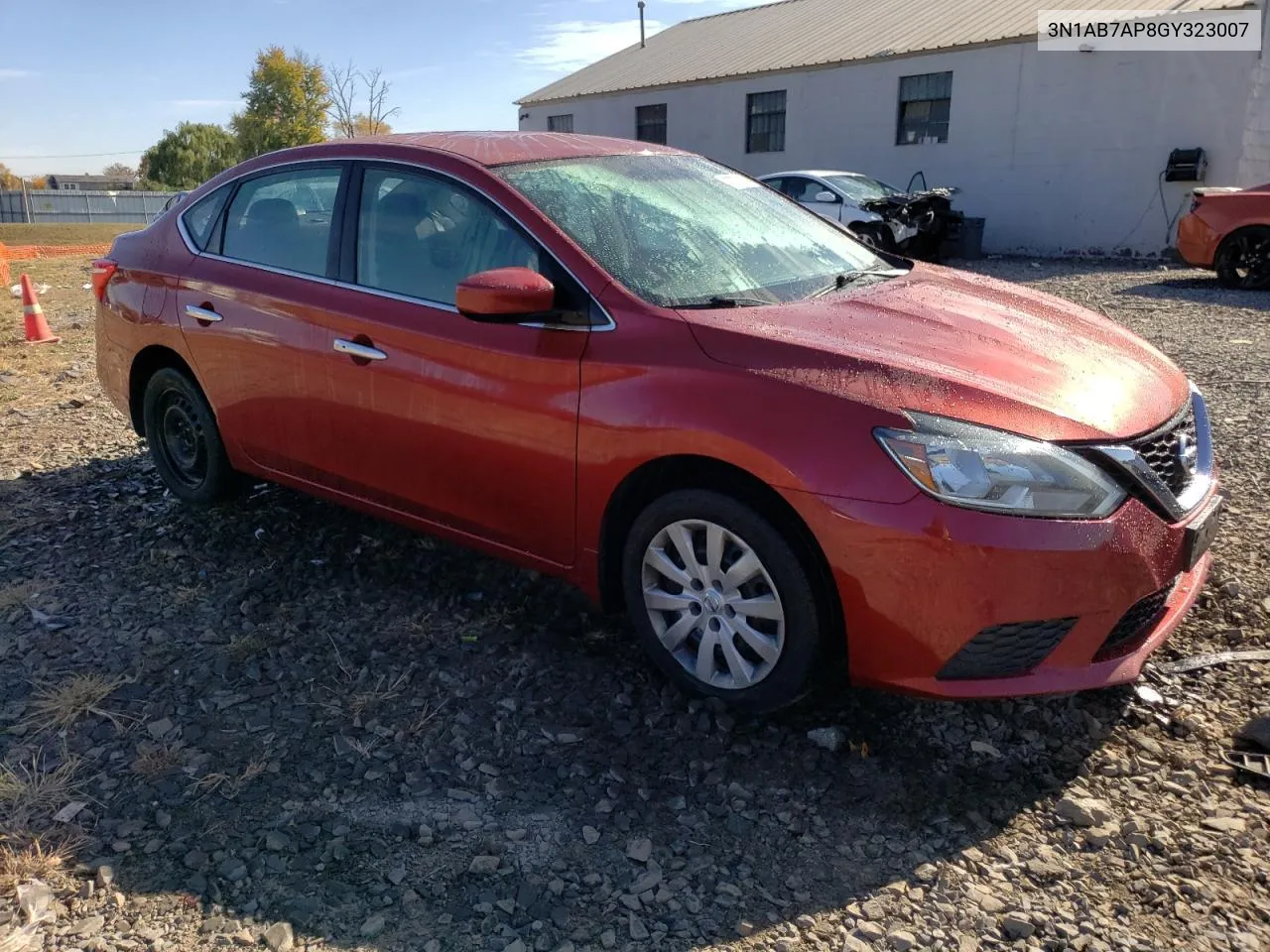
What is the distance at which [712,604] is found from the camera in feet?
9.96

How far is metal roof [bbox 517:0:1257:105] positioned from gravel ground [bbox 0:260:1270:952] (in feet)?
59.2

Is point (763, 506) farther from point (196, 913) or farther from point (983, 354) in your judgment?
point (196, 913)

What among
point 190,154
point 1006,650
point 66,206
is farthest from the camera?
point 190,154

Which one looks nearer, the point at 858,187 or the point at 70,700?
the point at 70,700

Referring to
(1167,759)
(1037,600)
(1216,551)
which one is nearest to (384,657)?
(1037,600)

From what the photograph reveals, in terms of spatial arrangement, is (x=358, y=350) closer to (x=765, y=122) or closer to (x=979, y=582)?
(x=979, y=582)

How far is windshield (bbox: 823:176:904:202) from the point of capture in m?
15.1

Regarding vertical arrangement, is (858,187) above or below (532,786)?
above

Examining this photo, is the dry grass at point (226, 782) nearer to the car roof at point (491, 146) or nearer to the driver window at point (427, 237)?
the driver window at point (427, 237)

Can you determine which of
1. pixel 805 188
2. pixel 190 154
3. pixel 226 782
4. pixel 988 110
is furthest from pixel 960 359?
pixel 190 154

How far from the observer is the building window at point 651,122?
90.2 ft

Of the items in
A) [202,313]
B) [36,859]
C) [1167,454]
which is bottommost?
[36,859]

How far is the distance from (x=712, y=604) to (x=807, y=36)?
25089 millimetres

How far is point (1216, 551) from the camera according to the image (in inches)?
165
